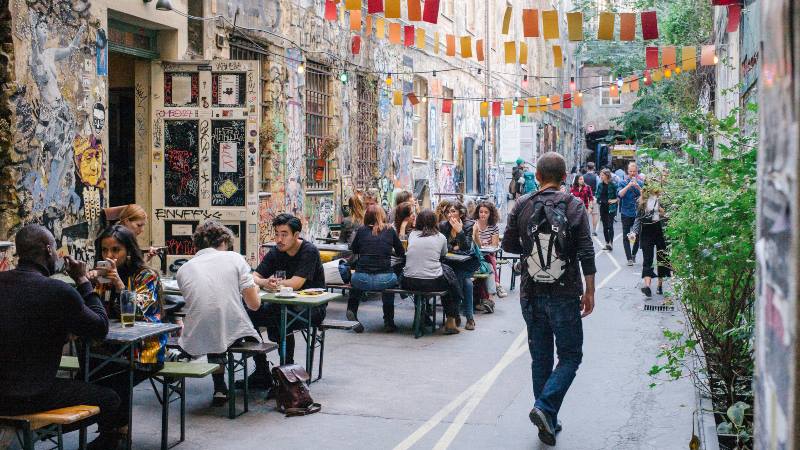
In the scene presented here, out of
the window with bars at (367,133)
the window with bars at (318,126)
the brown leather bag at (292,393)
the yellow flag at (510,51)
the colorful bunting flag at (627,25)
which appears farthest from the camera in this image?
the window with bars at (367,133)

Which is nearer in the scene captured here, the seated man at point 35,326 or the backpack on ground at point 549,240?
the seated man at point 35,326

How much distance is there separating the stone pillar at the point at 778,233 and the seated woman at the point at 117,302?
4.75 meters

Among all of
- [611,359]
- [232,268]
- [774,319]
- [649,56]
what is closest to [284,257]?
[232,268]

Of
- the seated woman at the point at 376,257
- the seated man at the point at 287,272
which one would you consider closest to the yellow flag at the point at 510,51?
the seated woman at the point at 376,257

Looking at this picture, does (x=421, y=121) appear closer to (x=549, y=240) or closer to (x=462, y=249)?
(x=462, y=249)

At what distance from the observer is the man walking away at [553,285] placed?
6.53m

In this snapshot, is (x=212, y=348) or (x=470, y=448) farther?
(x=212, y=348)

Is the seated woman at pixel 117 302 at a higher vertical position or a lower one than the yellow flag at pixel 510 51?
lower

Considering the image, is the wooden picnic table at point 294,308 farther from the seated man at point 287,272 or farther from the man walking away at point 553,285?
the man walking away at point 553,285

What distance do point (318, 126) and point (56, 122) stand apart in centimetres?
839

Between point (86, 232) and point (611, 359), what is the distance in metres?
5.92

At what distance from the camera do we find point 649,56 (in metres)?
17.6

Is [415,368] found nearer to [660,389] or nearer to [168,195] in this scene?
[660,389]

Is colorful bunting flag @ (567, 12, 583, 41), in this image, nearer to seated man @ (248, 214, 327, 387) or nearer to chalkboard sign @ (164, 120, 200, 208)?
chalkboard sign @ (164, 120, 200, 208)
